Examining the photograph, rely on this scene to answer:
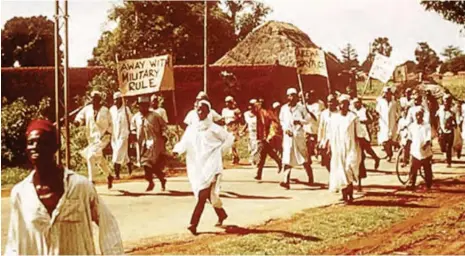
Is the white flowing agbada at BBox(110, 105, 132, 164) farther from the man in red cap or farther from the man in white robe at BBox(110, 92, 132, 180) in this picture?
the man in red cap

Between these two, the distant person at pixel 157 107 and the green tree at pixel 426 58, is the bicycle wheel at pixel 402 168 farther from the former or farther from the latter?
the distant person at pixel 157 107

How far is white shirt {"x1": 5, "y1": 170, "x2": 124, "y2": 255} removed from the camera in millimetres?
3631

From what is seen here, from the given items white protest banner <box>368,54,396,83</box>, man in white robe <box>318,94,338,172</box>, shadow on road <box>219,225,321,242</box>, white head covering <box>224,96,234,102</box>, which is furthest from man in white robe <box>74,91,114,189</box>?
white protest banner <box>368,54,396,83</box>

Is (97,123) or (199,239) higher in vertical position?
(97,123)

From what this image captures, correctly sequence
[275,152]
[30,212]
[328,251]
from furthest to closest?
[275,152], [328,251], [30,212]

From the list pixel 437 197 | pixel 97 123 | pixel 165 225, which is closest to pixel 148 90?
pixel 97 123

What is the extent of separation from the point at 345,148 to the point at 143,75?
7.69 feet

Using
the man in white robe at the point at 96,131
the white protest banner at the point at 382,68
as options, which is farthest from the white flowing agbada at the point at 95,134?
the white protest banner at the point at 382,68

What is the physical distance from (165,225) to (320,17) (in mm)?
2434

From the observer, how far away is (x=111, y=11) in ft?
21.8

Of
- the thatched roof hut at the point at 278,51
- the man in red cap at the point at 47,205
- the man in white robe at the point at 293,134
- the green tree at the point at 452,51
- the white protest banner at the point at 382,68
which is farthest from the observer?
the thatched roof hut at the point at 278,51

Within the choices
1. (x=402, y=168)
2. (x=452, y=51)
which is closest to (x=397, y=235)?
(x=452, y=51)

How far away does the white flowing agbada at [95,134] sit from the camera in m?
7.68

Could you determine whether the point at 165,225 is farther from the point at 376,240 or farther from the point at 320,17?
the point at 320,17
